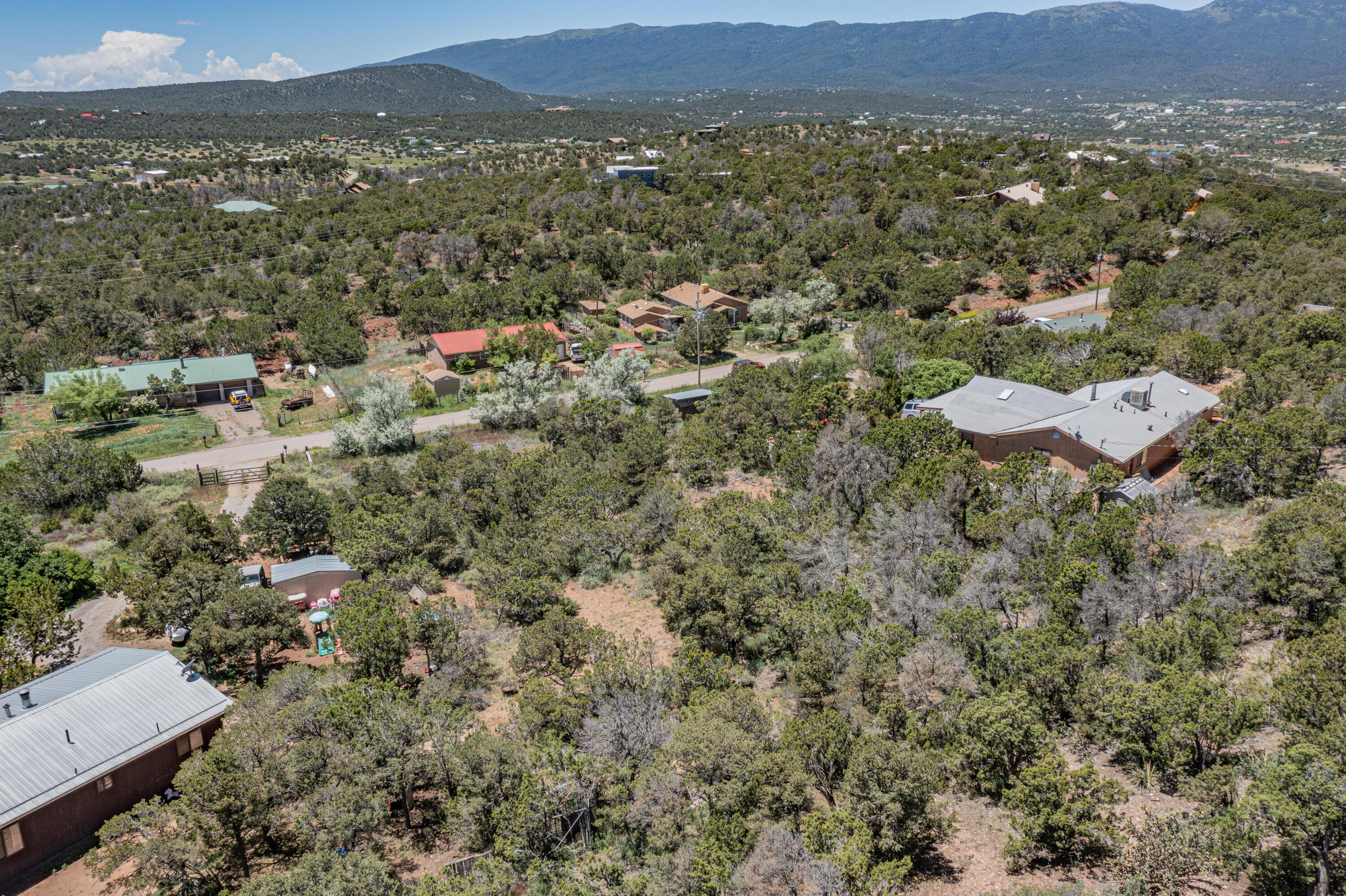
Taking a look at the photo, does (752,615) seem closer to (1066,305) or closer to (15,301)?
(1066,305)

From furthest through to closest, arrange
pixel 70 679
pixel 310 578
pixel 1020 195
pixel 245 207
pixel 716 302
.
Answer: pixel 245 207, pixel 1020 195, pixel 716 302, pixel 310 578, pixel 70 679

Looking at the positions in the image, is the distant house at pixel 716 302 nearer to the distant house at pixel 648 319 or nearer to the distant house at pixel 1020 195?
the distant house at pixel 648 319

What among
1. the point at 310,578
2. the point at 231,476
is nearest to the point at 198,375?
the point at 231,476

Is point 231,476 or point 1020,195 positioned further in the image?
point 1020,195

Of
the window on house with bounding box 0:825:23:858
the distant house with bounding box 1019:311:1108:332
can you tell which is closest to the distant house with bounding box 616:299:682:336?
the distant house with bounding box 1019:311:1108:332

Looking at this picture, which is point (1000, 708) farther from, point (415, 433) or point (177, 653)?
point (415, 433)

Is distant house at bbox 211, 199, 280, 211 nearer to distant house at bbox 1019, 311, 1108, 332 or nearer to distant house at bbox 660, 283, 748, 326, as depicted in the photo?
distant house at bbox 660, 283, 748, 326

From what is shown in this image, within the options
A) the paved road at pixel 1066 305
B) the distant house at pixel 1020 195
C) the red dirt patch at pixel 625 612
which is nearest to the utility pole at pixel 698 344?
the red dirt patch at pixel 625 612
